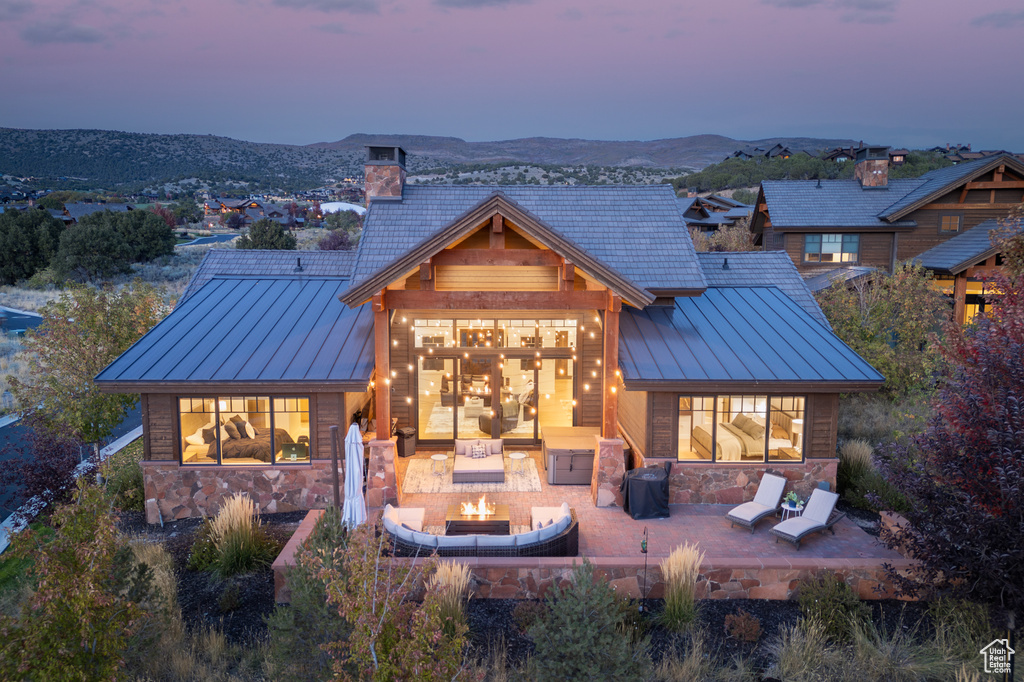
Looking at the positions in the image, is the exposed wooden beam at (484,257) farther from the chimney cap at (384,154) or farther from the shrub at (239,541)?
the chimney cap at (384,154)

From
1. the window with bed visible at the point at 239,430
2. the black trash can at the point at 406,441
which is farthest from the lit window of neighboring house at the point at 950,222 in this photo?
the window with bed visible at the point at 239,430

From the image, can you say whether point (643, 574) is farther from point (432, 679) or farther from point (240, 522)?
point (240, 522)

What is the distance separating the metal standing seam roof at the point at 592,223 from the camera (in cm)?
1383

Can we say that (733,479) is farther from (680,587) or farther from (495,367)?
(495,367)

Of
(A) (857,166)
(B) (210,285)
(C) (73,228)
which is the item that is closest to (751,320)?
(B) (210,285)

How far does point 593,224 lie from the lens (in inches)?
591

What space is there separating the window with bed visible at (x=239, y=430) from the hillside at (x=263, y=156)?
75.5 metres

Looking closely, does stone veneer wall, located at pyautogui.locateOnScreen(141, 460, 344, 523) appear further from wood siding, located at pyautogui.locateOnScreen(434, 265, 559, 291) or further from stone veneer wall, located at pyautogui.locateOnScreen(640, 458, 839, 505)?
stone veneer wall, located at pyautogui.locateOnScreen(640, 458, 839, 505)

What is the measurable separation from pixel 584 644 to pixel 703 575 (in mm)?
3575

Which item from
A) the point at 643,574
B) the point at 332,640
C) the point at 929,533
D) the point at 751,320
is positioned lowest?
the point at 643,574

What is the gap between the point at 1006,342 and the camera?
683cm

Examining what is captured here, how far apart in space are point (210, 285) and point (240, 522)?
7.33 meters

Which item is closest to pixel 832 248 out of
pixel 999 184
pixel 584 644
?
pixel 999 184

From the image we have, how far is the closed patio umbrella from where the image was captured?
30.9 feet
